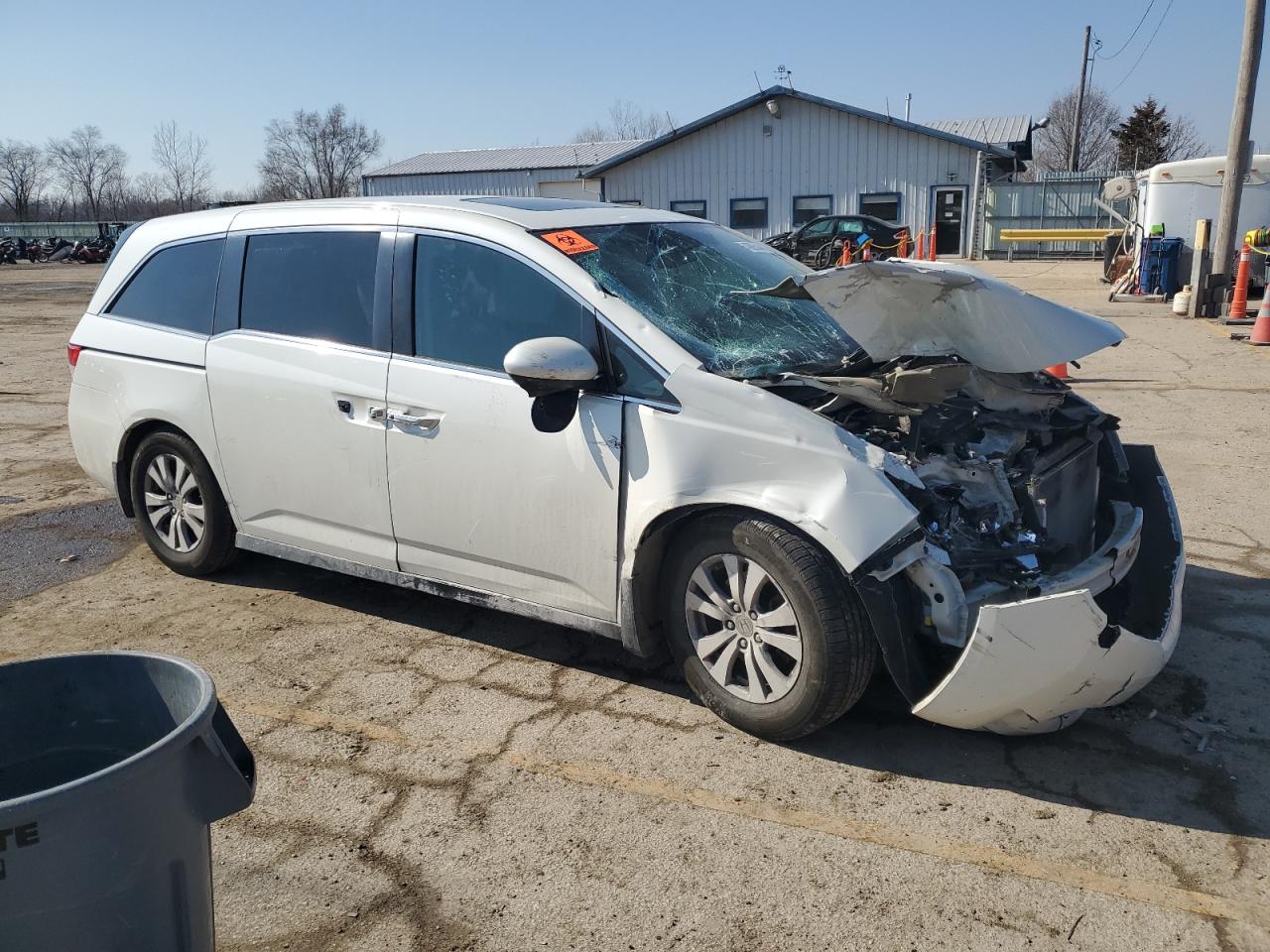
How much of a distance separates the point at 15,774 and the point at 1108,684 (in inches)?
115

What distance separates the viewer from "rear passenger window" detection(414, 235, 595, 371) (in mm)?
3773

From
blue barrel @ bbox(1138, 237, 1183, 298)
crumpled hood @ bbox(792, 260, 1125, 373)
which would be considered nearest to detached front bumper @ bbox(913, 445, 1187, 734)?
crumpled hood @ bbox(792, 260, 1125, 373)

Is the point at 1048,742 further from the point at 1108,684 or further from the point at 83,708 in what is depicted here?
the point at 83,708

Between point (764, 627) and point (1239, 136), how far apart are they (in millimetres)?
15991

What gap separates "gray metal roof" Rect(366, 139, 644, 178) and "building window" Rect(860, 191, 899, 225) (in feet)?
47.4

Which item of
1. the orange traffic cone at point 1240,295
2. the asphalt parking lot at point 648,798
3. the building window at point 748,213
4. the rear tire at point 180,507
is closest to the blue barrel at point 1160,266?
the orange traffic cone at point 1240,295

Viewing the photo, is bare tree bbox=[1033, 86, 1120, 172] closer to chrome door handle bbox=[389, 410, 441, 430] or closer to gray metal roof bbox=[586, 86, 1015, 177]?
gray metal roof bbox=[586, 86, 1015, 177]

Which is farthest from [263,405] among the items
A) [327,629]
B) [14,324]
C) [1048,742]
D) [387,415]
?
[14,324]

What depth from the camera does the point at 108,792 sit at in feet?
5.72

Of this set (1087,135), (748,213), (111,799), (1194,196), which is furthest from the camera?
(1087,135)

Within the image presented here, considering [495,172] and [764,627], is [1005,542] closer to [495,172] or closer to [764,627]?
[764,627]

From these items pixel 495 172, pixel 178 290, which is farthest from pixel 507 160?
pixel 178 290

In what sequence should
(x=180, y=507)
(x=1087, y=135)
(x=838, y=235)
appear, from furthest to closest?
(x=1087, y=135) → (x=838, y=235) → (x=180, y=507)

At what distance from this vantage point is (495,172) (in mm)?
A: 44844
